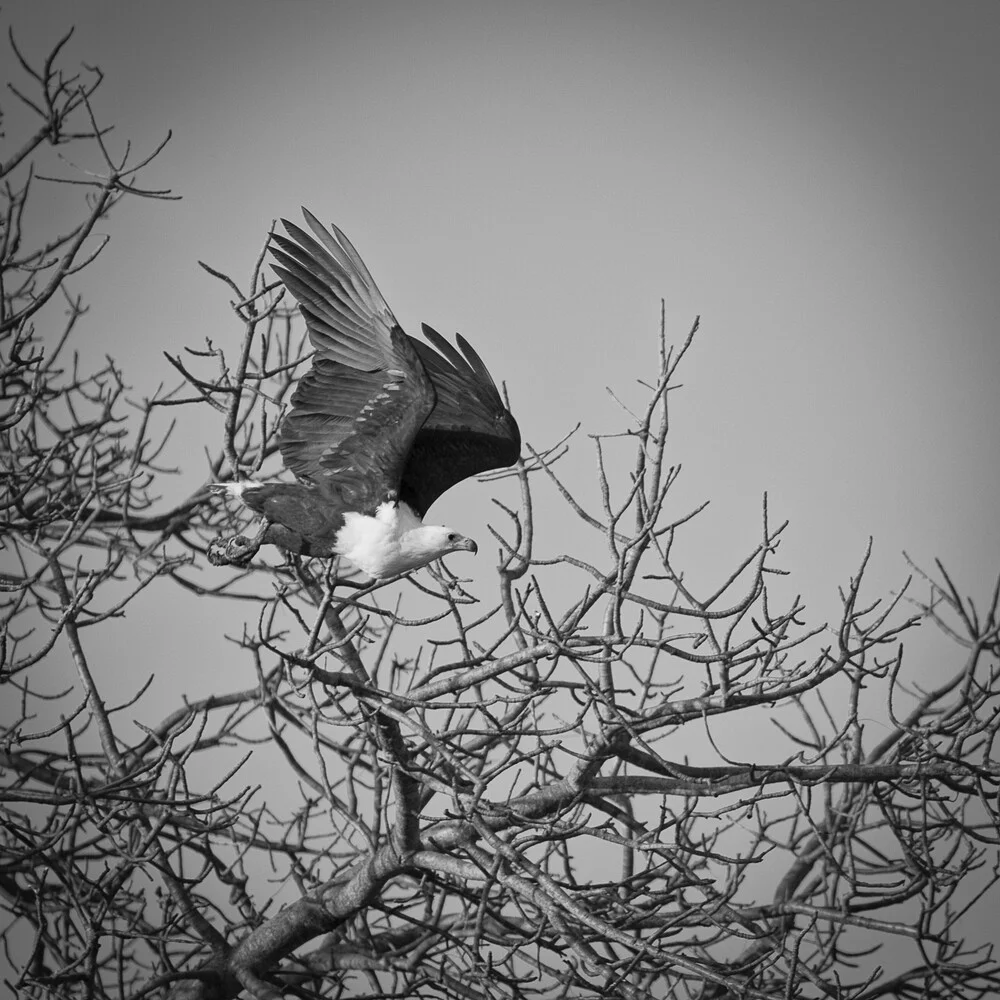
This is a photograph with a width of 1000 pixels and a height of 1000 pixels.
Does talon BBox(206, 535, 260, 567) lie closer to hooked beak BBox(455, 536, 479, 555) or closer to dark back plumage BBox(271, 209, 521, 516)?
dark back plumage BBox(271, 209, 521, 516)

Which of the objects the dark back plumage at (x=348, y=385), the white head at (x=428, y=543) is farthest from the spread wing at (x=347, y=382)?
the white head at (x=428, y=543)

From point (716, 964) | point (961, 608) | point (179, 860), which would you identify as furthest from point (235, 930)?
point (961, 608)

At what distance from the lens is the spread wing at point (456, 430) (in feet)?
18.7

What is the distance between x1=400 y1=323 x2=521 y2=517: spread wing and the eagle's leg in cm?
73

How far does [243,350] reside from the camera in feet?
15.7

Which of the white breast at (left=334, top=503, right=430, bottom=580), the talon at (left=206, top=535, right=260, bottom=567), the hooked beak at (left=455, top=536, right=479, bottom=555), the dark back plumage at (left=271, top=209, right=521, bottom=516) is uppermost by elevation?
the dark back plumage at (left=271, top=209, right=521, bottom=516)

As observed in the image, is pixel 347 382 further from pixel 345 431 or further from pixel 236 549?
pixel 236 549

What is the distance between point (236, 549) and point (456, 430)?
3.92 feet

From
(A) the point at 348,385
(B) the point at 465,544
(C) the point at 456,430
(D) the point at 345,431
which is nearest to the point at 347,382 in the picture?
(A) the point at 348,385

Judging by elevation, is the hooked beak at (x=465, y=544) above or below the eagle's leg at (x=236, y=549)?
above

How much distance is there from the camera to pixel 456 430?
5.75 meters

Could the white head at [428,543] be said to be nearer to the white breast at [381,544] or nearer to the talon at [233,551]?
the white breast at [381,544]

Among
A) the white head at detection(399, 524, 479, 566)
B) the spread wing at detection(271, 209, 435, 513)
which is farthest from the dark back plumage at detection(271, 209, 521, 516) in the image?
the white head at detection(399, 524, 479, 566)

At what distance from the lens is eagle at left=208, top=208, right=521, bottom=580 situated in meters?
5.14
